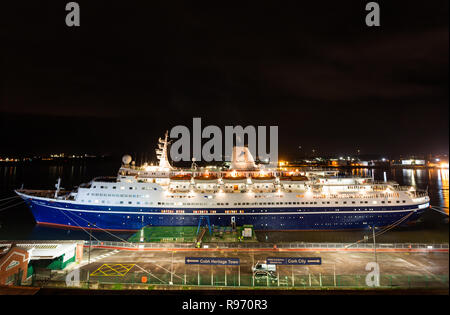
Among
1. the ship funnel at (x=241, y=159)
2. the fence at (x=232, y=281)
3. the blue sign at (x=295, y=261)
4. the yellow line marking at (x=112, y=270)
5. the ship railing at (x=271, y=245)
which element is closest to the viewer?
the fence at (x=232, y=281)

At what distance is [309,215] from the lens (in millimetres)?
25828

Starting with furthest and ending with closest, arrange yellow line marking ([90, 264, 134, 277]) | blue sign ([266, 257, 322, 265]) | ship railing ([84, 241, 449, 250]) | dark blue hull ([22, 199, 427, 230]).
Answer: dark blue hull ([22, 199, 427, 230]) → ship railing ([84, 241, 449, 250]) → yellow line marking ([90, 264, 134, 277]) → blue sign ([266, 257, 322, 265])

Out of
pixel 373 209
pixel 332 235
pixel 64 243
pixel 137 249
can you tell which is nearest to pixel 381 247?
pixel 332 235

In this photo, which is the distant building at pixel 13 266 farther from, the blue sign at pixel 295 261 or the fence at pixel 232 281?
the blue sign at pixel 295 261

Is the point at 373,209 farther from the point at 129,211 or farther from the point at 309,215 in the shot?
the point at 129,211

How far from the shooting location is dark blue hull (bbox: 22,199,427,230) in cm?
2548

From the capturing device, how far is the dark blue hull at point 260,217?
2548 centimetres

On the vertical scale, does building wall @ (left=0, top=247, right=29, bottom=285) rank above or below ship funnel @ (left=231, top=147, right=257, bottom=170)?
below

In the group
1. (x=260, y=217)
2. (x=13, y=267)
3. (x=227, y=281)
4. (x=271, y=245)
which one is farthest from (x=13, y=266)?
(x=260, y=217)

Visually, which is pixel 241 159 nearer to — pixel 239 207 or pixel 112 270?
pixel 239 207

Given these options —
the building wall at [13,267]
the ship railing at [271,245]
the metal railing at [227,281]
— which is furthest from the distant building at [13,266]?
the ship railing at [271,245]

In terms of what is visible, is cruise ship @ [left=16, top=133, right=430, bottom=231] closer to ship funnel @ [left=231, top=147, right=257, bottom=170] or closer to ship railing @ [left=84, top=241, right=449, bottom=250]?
ship railing @ [left=84, top=241, right=449, bottom=250]

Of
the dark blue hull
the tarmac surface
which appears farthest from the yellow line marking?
the dark blue hull
